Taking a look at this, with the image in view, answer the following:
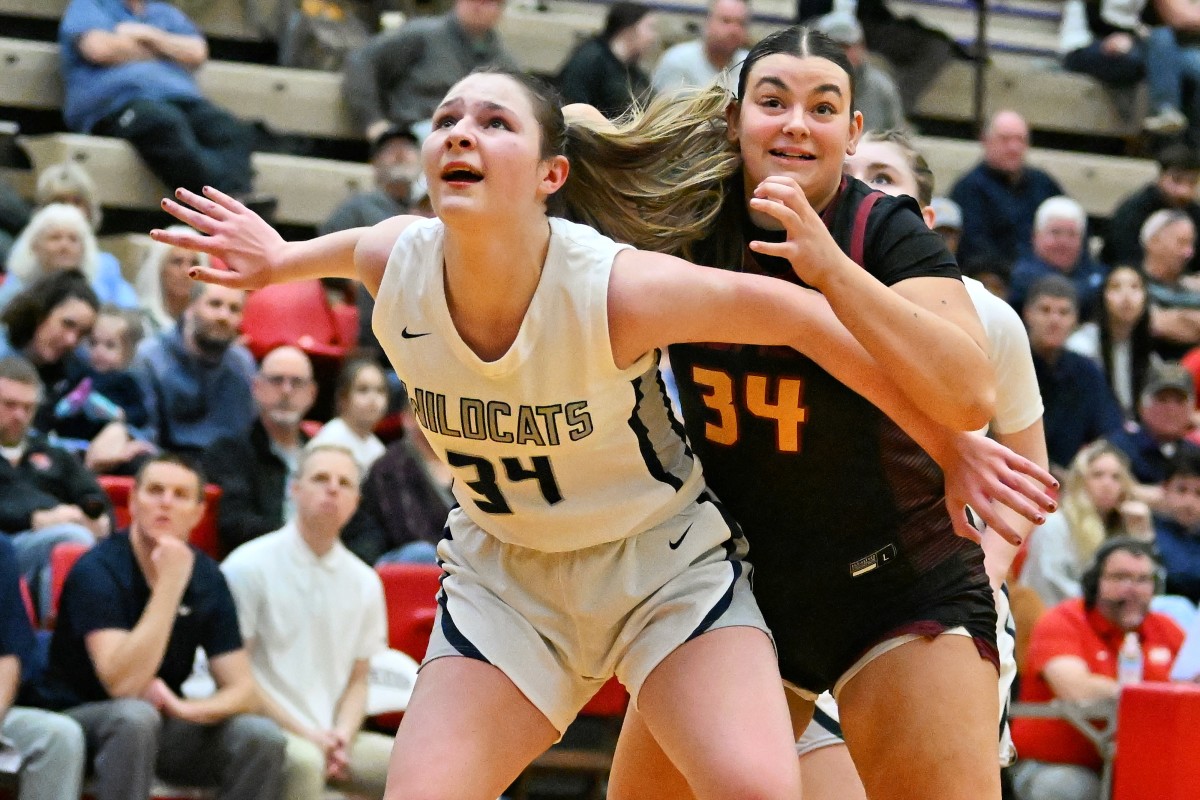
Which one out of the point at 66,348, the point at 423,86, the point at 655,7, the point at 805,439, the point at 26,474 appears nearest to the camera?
the point at 805,439

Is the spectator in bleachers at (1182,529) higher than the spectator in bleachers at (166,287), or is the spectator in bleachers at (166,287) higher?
the spectator in bleachers at (166,287)

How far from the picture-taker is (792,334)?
3467mm

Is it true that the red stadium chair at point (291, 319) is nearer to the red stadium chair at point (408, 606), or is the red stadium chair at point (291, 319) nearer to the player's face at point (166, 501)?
the red stadium chair at point (408, 606)

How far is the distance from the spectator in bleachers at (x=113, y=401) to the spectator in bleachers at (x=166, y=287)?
563 mm

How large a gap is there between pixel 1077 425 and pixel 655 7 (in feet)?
14.7

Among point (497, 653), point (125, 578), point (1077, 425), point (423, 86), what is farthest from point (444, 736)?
point (423, 86)

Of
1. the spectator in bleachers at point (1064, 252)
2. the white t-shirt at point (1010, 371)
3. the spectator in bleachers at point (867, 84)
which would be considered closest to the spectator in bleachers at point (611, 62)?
the spectator in bleachers at point (867, 84)

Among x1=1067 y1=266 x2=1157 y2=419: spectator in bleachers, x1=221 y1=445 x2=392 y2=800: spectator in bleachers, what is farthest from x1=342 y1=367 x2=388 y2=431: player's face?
Answer: x1=1067 y1=266 x2=1157 y2=419: spectator in bleachers

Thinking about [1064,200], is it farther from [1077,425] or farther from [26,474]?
[26,474]

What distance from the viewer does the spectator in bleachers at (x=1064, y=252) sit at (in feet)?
32.1

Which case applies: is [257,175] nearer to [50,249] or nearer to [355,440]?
[50,249]

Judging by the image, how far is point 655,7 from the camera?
12.1 metres

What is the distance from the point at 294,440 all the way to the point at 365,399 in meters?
0.35

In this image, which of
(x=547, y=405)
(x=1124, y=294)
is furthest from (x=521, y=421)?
(x=1124, y=294)
